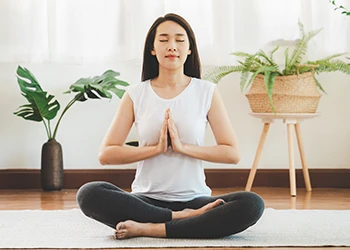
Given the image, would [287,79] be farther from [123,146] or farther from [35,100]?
[123,146]

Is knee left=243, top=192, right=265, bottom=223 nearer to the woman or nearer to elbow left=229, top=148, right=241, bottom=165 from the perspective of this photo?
the woman

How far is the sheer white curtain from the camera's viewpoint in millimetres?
3611

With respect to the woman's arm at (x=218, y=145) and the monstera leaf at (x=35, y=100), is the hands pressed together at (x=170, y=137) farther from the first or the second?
the monstera leaf at (x=35, y=100)

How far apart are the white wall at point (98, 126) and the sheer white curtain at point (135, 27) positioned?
0.36ft

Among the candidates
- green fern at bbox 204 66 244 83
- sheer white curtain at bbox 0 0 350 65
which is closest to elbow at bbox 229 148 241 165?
green fern at bbox 204 66 244 83

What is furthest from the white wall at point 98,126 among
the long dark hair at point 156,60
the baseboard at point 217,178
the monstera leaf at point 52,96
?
the long dark hair at point 156,60

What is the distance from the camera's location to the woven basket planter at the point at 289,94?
3.29m

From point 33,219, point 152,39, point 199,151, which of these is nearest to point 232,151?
point 199,151

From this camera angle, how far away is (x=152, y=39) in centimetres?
223

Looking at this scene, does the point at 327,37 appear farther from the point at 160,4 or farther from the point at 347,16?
the point at 160,4

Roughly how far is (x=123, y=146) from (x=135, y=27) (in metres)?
1.60

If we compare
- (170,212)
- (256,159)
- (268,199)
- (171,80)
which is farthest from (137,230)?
(256,159)

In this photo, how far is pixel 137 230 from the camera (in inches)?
80.1

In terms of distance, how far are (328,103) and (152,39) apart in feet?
5.76
